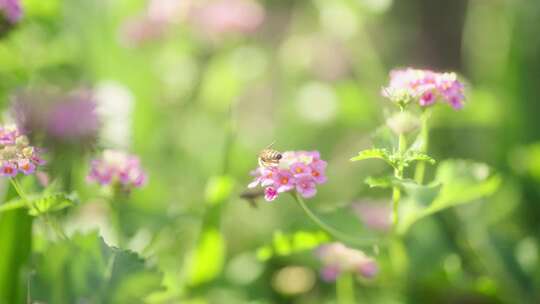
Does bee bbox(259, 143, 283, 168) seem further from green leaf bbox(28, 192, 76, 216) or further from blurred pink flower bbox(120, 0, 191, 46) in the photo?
blurred pink flower bbox(120, 0, 191, 46)

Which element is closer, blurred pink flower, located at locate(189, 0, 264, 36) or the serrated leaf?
the serrated leaf

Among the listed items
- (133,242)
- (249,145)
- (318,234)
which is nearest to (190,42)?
(249,145)

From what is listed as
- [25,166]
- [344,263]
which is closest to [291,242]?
[344,263]

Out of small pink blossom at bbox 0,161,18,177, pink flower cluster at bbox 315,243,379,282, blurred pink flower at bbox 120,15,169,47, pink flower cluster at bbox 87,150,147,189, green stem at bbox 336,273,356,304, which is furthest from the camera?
blurred pink flower at bbox 120,15,169,47

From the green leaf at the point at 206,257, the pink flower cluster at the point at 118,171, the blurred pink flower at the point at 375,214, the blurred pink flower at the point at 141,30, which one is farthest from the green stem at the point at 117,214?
the blurred pink flower at the point at 141,30

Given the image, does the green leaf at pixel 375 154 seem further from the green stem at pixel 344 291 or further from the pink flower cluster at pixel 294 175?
the green stem at pixel 344 291

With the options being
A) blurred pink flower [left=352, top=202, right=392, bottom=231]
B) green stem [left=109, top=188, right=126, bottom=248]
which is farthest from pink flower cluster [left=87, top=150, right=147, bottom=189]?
blurred pink flower [left=352, top=202, right=392, bottom=231]
